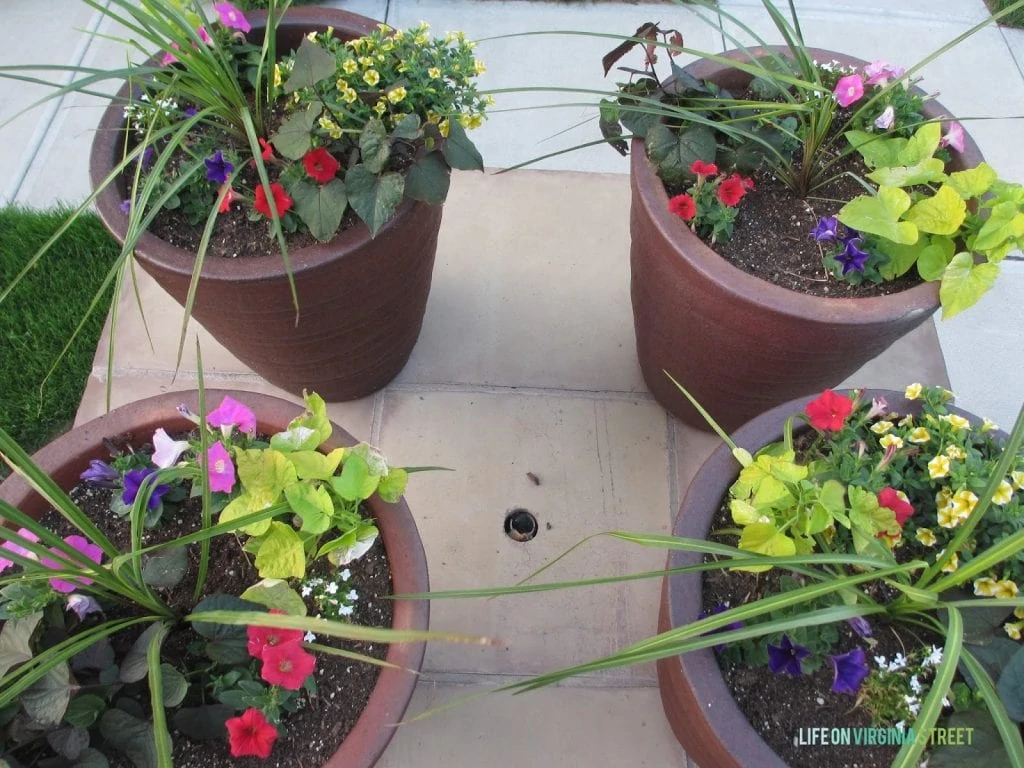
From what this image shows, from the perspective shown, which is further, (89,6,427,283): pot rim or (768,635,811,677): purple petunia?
(89,6,427,283): pot rim

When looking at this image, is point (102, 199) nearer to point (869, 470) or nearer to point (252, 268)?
point (252, 268)

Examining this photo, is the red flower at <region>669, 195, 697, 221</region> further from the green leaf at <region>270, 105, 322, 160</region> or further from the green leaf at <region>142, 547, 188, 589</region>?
the green leaf at <region>142, 547, 188, 589</region>

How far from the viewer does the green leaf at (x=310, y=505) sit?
35.9 inches

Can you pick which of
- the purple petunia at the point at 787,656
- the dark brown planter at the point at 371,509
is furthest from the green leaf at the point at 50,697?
the purple petunia at the point at 787,656

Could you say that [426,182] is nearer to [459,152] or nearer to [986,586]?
[459,152]

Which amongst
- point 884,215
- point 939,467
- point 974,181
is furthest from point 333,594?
point 974,181

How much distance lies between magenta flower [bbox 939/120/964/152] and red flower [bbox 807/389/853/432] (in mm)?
581

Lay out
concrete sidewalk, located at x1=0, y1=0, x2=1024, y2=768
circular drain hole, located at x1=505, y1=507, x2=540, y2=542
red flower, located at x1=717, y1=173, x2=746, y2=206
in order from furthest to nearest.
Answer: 1. circular drain hole, located at x1=505, y1=507, x2=540, y2=542
2. concrete sidewalk, located at x1=0, y1=0, x2=1024, y2=768
3. red flower, located at x1=717, y1=173, x2=746, y2=206

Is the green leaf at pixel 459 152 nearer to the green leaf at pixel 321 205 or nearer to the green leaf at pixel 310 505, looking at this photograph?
the green leaf at pixel 321 205

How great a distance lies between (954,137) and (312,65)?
102 cm

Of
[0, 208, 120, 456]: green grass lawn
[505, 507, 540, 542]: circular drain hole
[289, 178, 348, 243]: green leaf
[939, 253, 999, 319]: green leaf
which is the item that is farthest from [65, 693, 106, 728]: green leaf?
[939, 253, 999, 319]: green leaf

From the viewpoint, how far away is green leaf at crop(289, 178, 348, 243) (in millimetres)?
1141

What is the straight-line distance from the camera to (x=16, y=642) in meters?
A: 0.86

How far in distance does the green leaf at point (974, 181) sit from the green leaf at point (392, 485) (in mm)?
902
